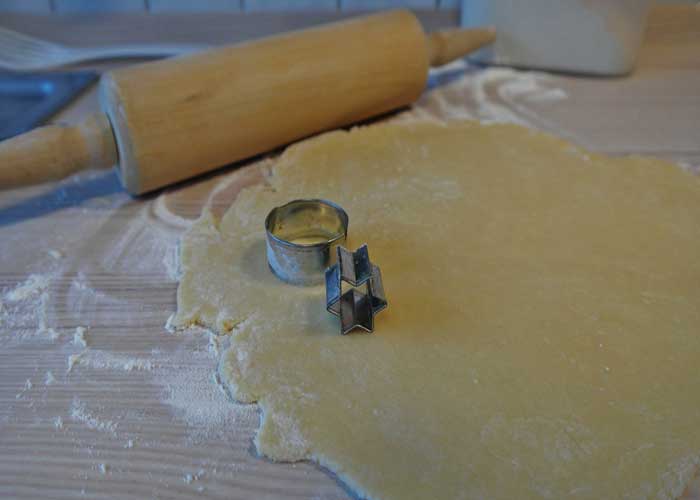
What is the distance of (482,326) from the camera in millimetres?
899

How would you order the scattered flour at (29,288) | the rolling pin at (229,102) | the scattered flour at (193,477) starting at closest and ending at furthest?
1. the scattered flour at (193,477)
2. the scattered flour at (29,288)
3. the rolling pin at (229,102)

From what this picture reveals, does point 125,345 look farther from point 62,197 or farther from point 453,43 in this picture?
point 453,43

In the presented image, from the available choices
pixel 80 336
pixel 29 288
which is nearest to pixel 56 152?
pixel 29 288

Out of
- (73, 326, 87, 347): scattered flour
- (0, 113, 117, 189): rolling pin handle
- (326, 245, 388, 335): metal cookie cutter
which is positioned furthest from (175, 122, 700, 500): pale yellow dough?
(0, 113, 117, 189): rolling pin handle

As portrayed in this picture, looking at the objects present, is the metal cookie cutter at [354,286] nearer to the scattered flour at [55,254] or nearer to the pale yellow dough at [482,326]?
the pale yellow dough at [482,326]

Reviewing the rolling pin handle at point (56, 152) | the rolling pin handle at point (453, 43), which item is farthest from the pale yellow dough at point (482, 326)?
the rolling pin handle at point (453, 43)

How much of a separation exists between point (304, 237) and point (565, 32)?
42.2 inches

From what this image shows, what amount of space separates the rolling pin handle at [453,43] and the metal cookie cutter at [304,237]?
699mm

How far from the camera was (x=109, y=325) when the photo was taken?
3.08 ft

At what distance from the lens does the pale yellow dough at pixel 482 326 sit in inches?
28.9

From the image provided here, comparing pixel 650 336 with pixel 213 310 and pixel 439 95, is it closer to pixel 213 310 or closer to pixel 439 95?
pixel 213 310

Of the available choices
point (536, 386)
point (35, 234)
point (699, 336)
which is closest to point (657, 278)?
point (699, 336)

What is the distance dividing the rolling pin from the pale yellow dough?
0.12m

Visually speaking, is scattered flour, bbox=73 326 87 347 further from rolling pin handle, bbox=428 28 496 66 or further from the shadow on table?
rolling pin handle, bbox=428 28 496 66
